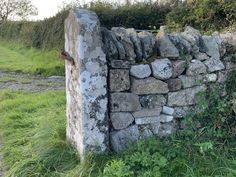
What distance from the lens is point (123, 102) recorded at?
3893 mm

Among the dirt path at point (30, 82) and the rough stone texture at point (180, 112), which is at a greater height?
the rough stone texture at point (180, 112)

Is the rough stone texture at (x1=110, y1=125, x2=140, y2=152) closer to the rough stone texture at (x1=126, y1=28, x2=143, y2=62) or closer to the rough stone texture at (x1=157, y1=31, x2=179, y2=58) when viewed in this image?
the rough stone texture at (x1=126, y1=28, x2=143, y2=62)

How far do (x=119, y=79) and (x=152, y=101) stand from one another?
1.65 ft

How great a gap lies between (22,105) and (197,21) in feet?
12.7

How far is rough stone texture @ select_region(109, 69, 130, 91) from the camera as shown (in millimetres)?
3832

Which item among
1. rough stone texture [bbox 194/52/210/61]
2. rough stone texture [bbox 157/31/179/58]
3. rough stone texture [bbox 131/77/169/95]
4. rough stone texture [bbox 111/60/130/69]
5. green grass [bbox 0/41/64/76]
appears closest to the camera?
rough stone texture [bbox 111/60/130/69]

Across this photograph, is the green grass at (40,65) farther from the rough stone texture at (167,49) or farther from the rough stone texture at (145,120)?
the rough stone texture at (145,120)

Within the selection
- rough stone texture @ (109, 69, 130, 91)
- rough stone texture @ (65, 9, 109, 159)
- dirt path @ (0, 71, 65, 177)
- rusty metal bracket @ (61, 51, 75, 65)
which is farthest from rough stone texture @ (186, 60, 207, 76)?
dirt path @ (0, 71, 65, 177)

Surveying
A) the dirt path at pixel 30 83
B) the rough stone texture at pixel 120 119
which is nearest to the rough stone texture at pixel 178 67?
the rough stone texture at pixel 120 119

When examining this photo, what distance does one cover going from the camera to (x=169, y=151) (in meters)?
3.68

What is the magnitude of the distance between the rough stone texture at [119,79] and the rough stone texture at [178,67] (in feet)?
1.97

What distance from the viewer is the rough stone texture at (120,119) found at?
3920mm

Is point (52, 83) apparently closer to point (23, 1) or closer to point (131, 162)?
point (131, 162)

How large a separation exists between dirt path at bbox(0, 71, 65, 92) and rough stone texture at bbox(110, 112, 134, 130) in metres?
A: 5.34
